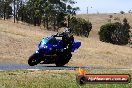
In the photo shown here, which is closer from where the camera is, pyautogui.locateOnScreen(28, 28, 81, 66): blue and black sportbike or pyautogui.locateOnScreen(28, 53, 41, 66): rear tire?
pyautogui.locateOnScreen(28, 53, 41, 66): rear tire

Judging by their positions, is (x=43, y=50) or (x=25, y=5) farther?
(x=25, y=5)

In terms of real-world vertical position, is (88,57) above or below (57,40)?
below

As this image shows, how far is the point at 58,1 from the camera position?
104m

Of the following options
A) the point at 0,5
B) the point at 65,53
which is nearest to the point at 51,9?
the point at 0,5

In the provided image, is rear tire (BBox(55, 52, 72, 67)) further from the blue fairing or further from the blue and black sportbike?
the blue fairing

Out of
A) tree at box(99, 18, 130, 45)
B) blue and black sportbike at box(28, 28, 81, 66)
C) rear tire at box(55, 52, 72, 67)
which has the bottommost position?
tree at box(99, 18, 130, 45)

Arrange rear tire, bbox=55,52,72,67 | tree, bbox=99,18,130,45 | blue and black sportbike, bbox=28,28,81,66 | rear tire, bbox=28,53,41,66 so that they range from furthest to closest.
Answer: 1. tree, bbox=99,18,130,45
2. rear tire, bbox=55,52,72,67
3. blue and black sportbike, bbox=28,28,81,66
4. rear tire, bbox=28,53,41,66

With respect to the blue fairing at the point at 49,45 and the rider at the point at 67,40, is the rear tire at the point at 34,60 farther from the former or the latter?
the rider at the point at 67,40

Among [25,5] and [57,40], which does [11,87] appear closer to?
[57,40]

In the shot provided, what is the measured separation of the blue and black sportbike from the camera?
24.1 meters

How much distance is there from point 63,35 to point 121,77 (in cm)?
1839

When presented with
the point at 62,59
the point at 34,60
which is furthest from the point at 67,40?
the point at 34,60

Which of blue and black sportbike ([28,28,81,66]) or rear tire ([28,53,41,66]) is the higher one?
blue and black sportbike ([28,28,81,66])

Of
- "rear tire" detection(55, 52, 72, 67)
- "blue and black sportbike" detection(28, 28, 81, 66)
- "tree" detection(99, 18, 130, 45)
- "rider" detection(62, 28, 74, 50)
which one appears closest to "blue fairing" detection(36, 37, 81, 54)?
"blue and black sportbike" detection(28, 28, 81, 66)
